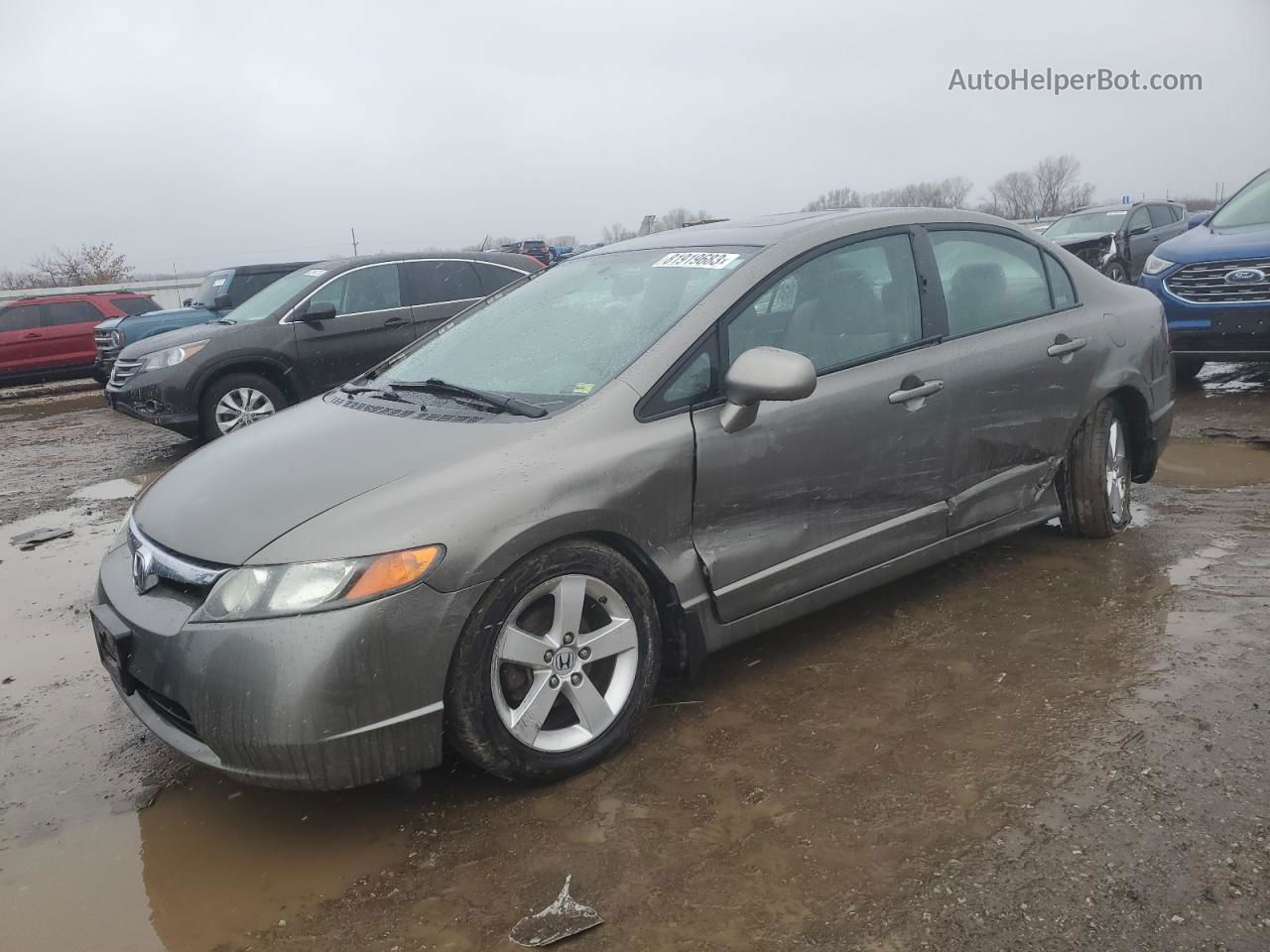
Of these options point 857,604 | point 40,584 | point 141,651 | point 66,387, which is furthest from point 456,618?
point 66,387

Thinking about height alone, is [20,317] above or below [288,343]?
above

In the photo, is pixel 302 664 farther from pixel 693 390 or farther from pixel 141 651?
pixel 693 390

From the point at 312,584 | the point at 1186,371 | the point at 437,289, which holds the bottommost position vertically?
the point at 1186,371

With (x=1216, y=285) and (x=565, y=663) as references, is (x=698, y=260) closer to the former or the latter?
(x=565, y=663)

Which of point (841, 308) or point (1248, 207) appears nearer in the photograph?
point (841, 308)

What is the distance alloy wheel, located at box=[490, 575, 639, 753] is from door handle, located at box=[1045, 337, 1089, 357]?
7.51 feet

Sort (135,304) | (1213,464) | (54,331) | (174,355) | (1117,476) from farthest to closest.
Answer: (135,304)
(54,331)
(174,355)
(1213,464)
(1117,476)

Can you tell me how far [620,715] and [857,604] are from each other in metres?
1.53

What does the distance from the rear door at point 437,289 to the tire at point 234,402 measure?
56.6 inches

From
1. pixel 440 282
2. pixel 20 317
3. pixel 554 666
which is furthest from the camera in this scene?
pixel 20 317

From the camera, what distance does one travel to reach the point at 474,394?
3293 millimetres

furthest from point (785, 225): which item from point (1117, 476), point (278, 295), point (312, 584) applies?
point (278, 295)

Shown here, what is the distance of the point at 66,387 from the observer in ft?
54.6

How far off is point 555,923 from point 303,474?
143 cm
